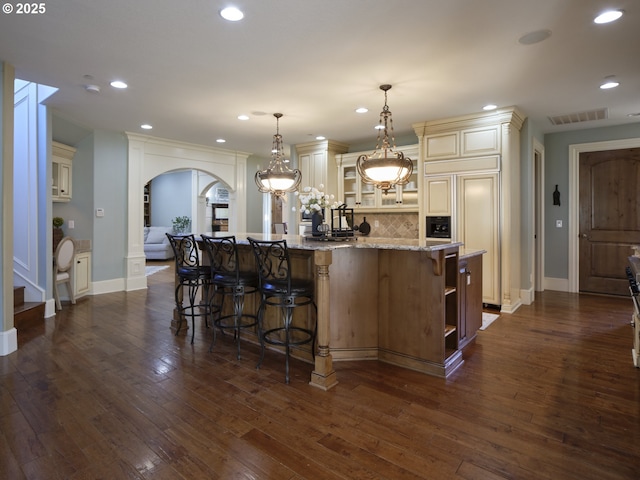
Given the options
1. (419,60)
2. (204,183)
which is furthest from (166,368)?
(204,183)

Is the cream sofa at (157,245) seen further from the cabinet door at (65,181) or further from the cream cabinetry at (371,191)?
the cream cabinetry at (371,191)

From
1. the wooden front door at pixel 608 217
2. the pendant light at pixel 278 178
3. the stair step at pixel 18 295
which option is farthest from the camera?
the wooden front door at pixel 608 217

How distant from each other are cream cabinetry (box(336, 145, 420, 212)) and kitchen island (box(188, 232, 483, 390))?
2.82 m

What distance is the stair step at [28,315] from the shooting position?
4000mm

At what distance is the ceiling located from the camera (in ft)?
8.31

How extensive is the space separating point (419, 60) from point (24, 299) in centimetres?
520

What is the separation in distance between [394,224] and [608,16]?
401cm

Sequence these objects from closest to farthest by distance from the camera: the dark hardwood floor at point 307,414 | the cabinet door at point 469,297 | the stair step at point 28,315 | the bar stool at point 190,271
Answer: the dark hardwood floor at point 307,414
the cabinet door at point 469,297
the bar stool at point 190,271
the stair step at point 28,315

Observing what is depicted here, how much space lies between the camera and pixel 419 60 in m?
3.28

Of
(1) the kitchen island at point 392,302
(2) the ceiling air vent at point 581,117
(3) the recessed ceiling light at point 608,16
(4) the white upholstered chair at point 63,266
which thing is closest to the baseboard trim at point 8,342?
(4) the white upholstered chair at point 63,266

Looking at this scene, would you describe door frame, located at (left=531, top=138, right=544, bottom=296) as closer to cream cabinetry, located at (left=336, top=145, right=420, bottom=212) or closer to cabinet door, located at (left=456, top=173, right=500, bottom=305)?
cabinet door, located at (left=456, top=173, right=500, bottom=305)

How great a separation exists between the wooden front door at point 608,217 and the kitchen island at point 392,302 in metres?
4.04

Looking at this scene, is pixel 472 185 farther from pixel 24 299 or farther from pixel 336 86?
pixel 24 299

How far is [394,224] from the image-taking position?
6.30 metres
